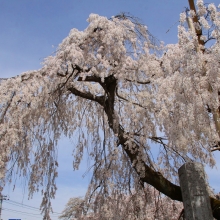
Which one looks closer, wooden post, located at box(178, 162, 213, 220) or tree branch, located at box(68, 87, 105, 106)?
wooden post, located at box(178, 162, 213, 220)

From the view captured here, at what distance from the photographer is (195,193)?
4.05m

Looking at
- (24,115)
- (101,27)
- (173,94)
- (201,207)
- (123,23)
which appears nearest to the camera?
(201,207)

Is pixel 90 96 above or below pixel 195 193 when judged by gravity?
above

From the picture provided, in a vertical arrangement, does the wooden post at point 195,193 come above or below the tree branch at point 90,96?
below

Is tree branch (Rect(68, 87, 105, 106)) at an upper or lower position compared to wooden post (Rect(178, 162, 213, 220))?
upper

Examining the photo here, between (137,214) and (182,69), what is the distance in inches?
119

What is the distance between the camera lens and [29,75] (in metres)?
4.90

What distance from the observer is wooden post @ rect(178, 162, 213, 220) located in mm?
3930

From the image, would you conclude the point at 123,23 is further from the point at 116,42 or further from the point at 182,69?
the point at 182,69

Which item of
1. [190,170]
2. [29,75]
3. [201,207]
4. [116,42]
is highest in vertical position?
[116,42]

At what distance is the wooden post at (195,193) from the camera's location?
393 centimetres

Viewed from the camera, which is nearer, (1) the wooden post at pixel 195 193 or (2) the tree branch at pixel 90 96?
(1) the wooden post at pixel 195 193

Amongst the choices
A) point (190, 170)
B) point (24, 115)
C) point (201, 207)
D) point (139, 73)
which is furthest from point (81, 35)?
point (201, 207)

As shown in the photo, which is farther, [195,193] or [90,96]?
[90,96]
